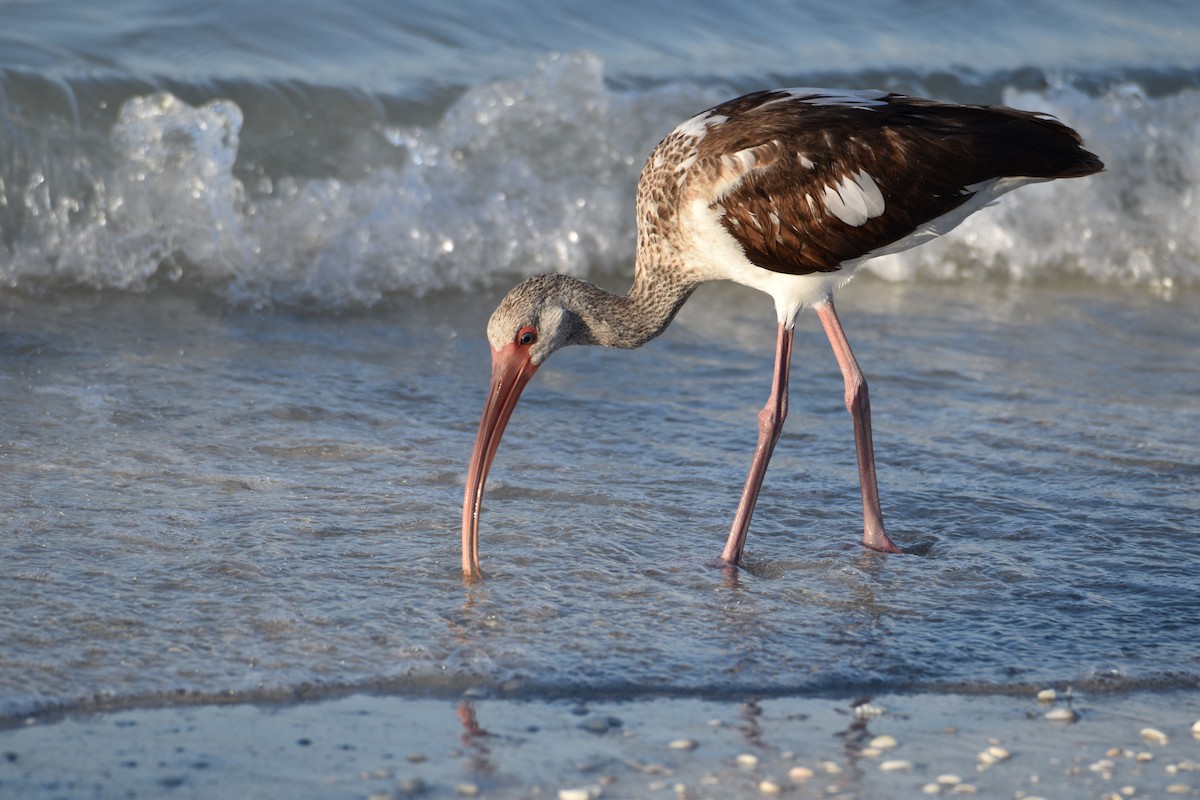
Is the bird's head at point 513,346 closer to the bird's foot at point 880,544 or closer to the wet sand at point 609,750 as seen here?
the bird's foot at point 880,544

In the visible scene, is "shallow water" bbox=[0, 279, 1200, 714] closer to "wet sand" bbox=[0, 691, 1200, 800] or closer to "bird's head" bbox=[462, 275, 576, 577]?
"wet sand" bbox=[0, 691, 1200, 800]

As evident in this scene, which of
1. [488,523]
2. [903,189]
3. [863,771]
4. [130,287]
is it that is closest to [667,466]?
[488,523]

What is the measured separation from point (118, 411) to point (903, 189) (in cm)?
361

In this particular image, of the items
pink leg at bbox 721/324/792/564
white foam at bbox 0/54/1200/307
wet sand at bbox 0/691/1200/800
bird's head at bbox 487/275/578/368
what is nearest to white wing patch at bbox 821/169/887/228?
pink leg at bbox 721/324/792/564

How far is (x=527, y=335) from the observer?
5.77 metres

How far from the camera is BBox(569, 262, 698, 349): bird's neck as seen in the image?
6.05m

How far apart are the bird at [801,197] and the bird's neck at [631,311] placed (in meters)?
0.02

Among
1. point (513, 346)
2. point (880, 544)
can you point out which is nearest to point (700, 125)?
point (513, 346)

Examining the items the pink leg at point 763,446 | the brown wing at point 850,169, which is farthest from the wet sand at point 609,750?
the brown wing at point 850,169

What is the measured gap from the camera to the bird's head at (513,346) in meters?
5.72

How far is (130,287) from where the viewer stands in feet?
30.5

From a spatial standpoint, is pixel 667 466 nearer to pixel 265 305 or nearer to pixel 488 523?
pixel 488 523

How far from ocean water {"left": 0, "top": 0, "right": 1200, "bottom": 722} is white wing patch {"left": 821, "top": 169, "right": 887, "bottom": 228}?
1.25 meters

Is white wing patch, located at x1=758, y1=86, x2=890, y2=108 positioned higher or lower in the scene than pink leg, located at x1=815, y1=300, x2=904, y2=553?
higher
